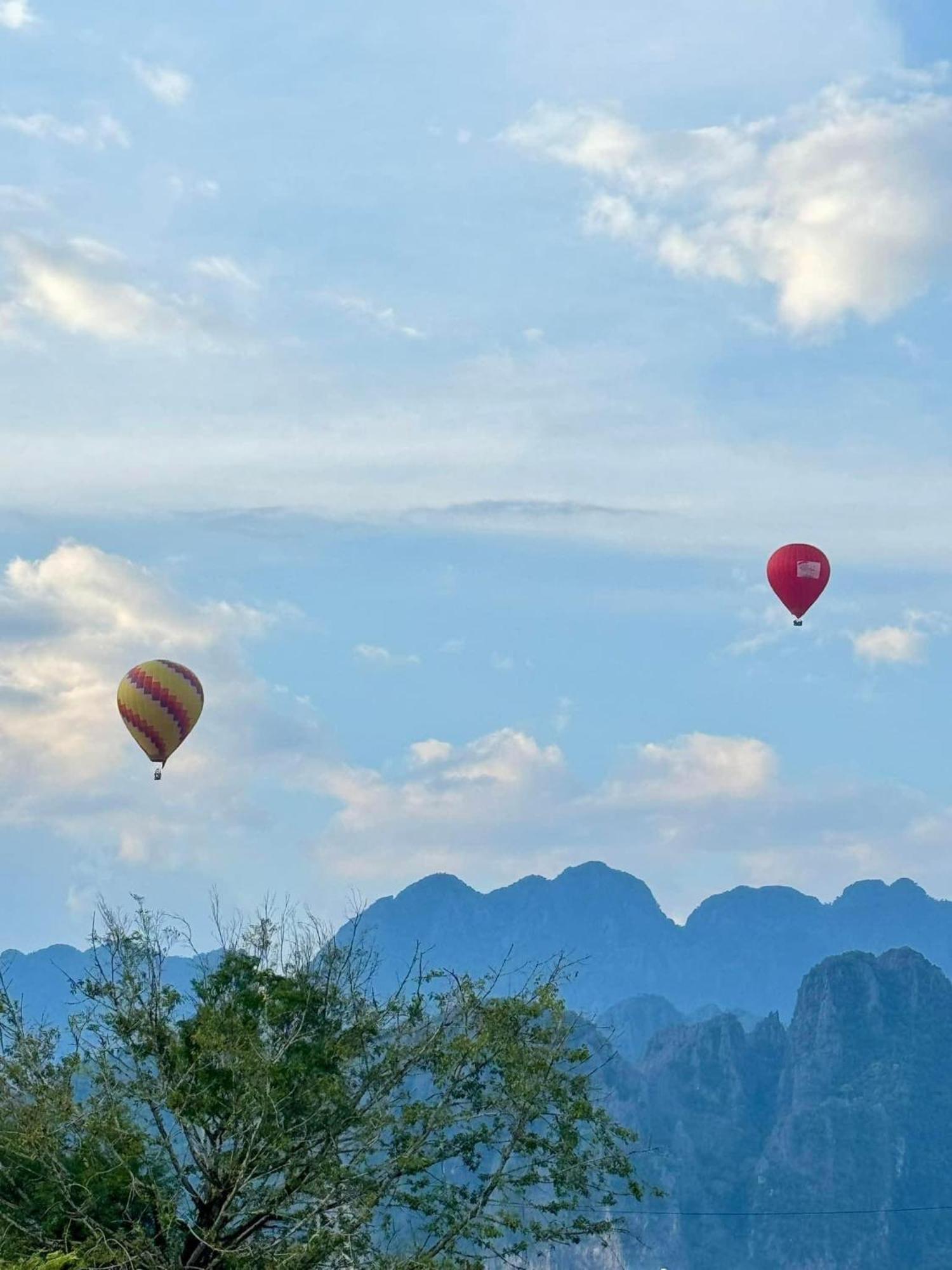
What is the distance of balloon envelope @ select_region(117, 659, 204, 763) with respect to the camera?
54.4 m

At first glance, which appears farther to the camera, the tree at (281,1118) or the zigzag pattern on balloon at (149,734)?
the zigzag pattern on balloon at (149,734)

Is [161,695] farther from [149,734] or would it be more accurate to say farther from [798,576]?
[798,576]

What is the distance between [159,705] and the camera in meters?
54.3

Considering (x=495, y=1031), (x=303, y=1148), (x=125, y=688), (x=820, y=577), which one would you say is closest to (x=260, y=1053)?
(x=303, y=1148)

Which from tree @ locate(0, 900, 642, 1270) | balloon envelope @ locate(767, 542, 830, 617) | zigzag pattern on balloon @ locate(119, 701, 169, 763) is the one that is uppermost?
balloon envelope @ locate(767, 542, 830, 617)

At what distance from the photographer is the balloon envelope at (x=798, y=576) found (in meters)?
57.6

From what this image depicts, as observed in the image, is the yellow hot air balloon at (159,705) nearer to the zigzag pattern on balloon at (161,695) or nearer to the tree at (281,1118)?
the zigzag pattern on balloon at (161,695)

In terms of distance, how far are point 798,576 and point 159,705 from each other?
76.8ft

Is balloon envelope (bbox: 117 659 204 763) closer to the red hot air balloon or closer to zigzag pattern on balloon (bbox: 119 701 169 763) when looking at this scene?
zigzag pattern on balloon (bbox: 119 701 169 763)

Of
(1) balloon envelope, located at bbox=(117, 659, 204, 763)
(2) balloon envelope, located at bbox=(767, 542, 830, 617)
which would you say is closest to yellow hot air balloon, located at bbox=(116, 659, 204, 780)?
(1) balloon envelope, located at bbox=(117, 659, 204, 763)

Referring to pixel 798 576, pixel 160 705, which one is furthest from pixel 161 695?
A: pixel 798 576

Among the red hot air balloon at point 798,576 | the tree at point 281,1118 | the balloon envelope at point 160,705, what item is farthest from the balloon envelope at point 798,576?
the tree at point 281,1118

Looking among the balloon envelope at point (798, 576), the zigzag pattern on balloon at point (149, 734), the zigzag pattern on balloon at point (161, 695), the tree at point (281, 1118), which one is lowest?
the tree at point (281, 1118)

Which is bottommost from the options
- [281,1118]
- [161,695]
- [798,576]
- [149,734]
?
[281,1118]
